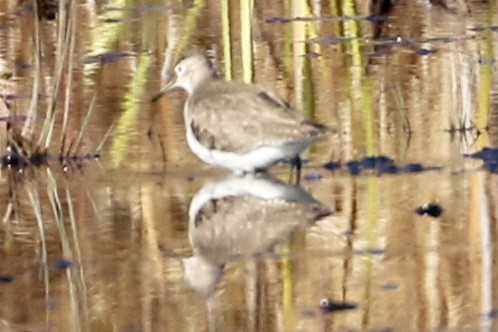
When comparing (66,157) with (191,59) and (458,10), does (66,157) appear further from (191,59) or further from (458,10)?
(458,10)

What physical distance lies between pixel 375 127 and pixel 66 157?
1.51 meters

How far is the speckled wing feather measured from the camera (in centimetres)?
754

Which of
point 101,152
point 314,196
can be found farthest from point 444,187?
point 101,152

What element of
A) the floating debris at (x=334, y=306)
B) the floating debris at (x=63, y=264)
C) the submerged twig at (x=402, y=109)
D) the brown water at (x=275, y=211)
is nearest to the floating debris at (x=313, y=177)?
the brown water at (x=275, y=211)

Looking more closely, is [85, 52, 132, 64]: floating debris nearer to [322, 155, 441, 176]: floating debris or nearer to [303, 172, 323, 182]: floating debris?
[322, 155, 441, 176]: floating debris

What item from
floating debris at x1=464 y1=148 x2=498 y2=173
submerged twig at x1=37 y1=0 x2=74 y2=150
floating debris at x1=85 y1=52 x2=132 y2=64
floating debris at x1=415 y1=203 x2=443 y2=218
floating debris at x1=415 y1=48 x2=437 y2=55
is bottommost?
floating debris at x1=85 y1=52 x2=132 y2=64

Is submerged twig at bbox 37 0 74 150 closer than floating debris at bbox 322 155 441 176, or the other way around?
floating debris at bbox 322 155 441 176

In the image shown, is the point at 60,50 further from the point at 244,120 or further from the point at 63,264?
the point at 63,264

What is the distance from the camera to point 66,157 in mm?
8266

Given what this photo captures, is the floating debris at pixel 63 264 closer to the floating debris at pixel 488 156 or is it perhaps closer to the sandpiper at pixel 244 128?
the sandpiper at pixel 244 128

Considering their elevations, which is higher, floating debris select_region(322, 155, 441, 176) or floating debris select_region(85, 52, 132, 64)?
floating debris select_region(322, 155, 441, 176)

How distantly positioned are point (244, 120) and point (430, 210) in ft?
3.80

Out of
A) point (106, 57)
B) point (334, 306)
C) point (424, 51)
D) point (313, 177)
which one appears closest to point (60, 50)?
point (313, 177)

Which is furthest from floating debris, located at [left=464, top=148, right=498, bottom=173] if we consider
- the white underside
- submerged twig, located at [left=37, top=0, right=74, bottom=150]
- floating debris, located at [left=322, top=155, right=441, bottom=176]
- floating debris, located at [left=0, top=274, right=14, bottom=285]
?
floating debris, located at [left=0, top=274, right=14, bottom=285]
